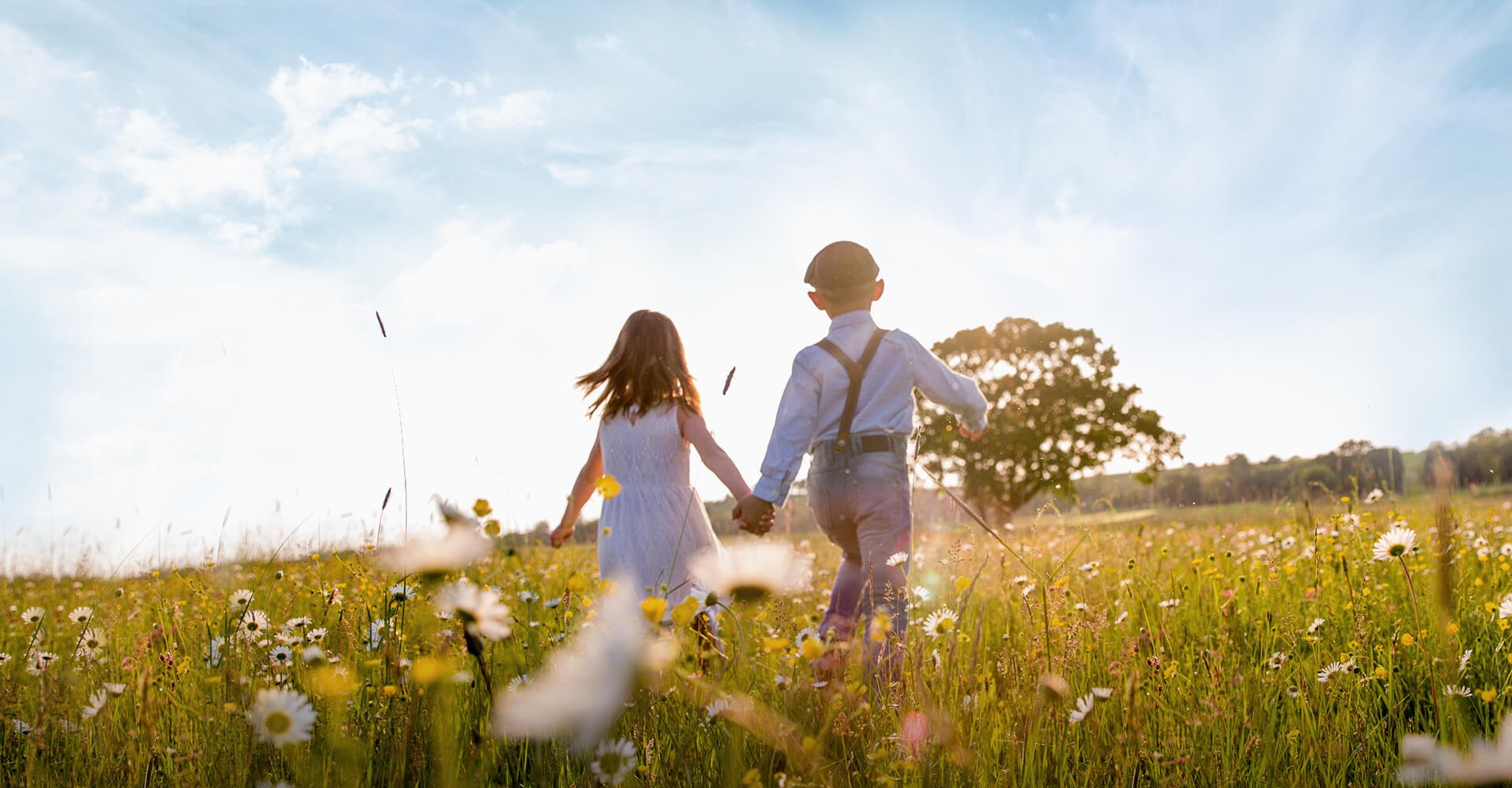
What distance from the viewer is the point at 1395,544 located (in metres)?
3.06

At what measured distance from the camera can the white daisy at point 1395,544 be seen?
2.95 meters

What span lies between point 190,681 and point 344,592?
54cm

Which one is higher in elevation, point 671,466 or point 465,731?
point 671,466

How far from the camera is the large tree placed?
1340 inches

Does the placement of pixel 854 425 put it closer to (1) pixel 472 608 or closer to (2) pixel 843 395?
(2) pixel 843 395

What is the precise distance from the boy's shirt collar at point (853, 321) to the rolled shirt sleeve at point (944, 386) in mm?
232

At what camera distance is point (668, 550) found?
479 cm

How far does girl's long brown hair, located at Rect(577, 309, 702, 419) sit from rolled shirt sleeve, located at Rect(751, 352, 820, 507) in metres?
0.84

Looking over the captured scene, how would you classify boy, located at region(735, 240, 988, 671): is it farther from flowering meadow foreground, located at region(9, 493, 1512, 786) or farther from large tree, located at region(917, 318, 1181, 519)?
large tree, located at region(917, 318, 1181, 519)

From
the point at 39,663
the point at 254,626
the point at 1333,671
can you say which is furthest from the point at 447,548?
the point at 39,663

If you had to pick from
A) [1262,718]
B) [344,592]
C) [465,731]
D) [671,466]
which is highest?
[671,466]

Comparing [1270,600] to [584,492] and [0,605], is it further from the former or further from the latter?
[0,605]

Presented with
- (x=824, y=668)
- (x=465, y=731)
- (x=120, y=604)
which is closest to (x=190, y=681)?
(x=465, y=731)

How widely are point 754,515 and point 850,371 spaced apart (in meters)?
0.84
